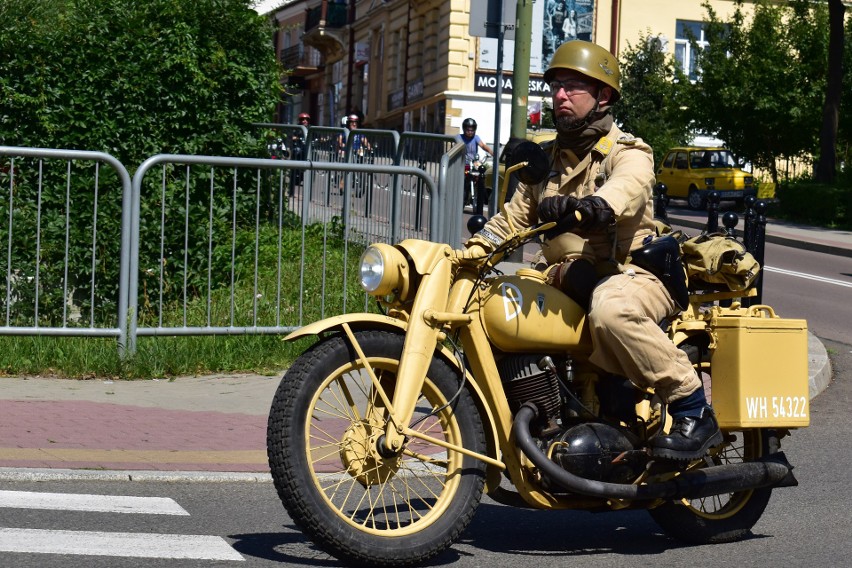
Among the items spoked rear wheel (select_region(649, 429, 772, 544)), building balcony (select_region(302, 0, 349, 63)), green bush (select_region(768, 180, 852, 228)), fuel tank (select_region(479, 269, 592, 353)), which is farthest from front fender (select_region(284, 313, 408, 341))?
building balcony (select_region(302, 0, 349, 63))

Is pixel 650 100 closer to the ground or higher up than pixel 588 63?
higher up

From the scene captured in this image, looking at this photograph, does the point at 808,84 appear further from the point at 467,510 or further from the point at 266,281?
the point at 467,510

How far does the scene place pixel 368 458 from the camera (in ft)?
16.0

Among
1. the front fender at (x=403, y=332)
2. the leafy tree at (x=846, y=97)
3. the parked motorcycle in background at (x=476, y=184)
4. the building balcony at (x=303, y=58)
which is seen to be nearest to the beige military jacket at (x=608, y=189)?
the front fender at (x=403, y=332)

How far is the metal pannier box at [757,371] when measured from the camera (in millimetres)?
5484

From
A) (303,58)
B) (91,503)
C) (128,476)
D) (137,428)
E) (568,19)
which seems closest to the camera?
(91,503)

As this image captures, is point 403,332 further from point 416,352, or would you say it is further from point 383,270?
point 383,270

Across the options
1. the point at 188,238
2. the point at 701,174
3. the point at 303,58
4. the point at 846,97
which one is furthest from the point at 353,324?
the point at 303,58

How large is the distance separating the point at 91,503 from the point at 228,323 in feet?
12.5

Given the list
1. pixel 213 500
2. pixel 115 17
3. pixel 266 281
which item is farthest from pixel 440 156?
pixel 213 500

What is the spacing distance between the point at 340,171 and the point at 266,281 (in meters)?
1.04

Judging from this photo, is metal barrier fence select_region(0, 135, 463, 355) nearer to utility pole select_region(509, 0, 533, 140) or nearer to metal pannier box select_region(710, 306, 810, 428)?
metal pannier box select_region(710, 306, 810, 428)

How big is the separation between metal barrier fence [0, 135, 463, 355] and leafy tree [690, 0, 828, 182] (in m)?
31.2

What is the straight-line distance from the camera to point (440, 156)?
1109 centimetres
